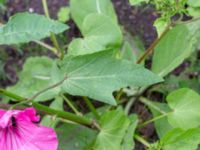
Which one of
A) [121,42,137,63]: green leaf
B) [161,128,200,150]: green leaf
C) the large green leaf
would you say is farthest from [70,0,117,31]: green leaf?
[161,128,200,150]: green leaf

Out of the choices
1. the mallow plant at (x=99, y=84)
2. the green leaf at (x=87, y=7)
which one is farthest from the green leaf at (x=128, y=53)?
the green leaf at (x=87, y=7)

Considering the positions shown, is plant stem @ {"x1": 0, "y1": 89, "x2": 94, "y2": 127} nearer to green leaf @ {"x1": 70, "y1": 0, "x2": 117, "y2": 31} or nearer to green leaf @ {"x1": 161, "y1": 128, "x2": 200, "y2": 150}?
green leaf @ {"x1": 161, "y1": 128, "x2": 200, "y2": 150}

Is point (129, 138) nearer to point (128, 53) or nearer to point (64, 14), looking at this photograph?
point (128, 53)

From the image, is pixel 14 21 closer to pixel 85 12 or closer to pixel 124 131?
pixel 124 131

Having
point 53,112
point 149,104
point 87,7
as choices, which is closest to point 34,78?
point 87,7

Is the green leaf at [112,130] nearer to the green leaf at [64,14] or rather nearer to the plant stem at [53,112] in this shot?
the plant stem at [53,112]

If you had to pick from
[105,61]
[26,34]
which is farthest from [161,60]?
[26,34]
